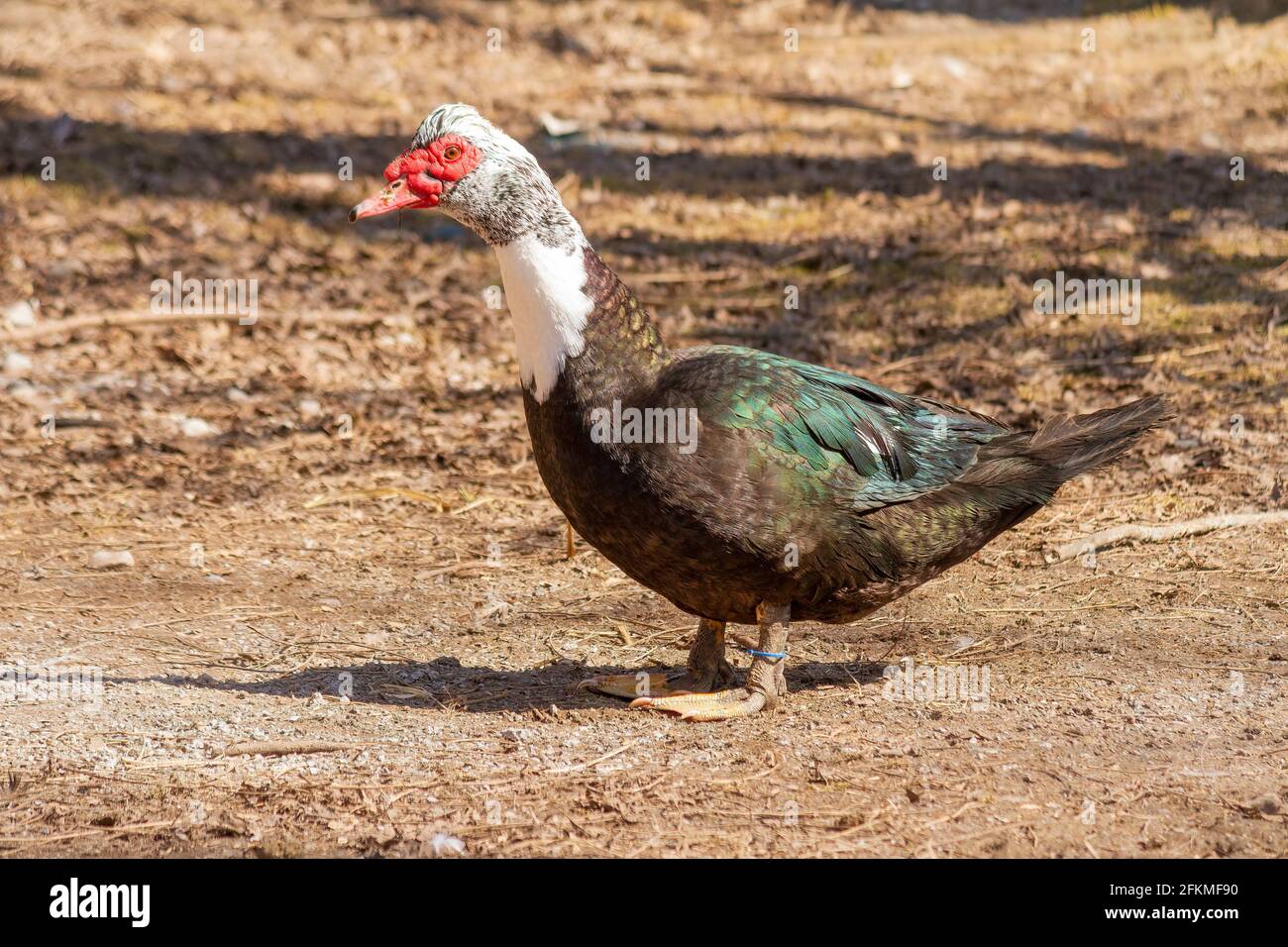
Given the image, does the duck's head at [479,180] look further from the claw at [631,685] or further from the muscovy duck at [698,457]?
the claw at [631,685]

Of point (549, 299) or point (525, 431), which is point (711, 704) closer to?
point (549, 299)

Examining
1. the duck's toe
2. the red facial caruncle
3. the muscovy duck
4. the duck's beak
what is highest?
the red facial caruncle

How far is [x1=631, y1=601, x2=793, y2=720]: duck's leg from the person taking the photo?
185 inches

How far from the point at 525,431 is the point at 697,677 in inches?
112

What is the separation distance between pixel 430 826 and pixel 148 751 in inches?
41.1

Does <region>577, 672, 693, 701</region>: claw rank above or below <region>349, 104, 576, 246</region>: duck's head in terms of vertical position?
below

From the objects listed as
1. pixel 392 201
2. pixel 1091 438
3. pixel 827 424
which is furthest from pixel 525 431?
pixel 1091 438

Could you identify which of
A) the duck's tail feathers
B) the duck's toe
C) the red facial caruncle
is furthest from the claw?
the red facial caruncle

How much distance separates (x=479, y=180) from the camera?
444cm

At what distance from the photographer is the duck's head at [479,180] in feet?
14.6

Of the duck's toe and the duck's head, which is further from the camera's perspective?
the duck's toe

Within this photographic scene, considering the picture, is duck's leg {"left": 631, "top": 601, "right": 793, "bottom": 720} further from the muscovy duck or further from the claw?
the claw

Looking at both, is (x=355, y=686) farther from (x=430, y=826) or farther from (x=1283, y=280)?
(x=1283, y=280)

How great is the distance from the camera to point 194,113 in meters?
11.8
